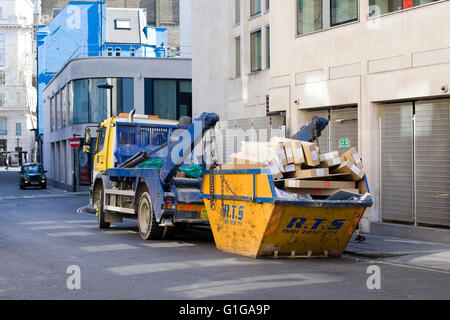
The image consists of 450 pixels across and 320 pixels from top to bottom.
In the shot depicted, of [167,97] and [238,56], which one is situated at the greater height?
[238,56]

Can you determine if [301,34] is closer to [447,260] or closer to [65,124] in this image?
[447,260]

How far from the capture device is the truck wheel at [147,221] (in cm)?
1455

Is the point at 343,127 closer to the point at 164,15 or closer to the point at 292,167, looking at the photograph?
the point at 292,167

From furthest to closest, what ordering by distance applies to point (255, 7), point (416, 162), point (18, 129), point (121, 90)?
point (18, 129) → point (121, 90) → point (255, 7) → point (416, 162)

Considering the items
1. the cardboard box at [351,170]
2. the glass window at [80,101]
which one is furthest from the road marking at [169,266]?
the glass window at [80,101]

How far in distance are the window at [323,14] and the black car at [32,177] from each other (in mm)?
29609

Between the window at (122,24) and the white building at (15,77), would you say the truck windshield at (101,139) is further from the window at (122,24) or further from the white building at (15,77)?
the white building at (15,77)

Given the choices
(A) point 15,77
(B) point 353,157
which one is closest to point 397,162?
(B) point 353,157

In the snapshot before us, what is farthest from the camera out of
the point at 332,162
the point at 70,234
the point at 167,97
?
the point at 167,97

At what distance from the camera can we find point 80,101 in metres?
44.8

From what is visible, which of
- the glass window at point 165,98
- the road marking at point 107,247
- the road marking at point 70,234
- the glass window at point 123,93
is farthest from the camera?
the glass window at point 165,98

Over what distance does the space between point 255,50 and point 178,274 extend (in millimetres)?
16609

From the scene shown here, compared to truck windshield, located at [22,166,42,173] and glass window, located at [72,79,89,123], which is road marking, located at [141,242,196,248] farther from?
truck windshield, located at [22,166,42,173]
